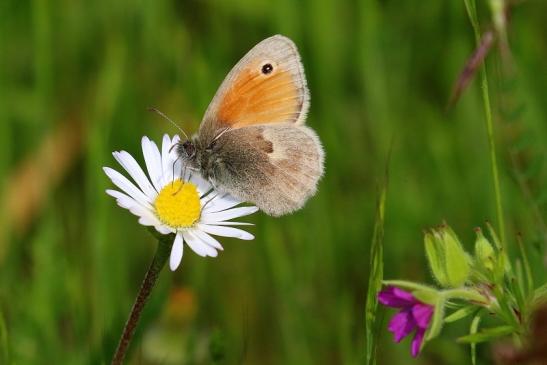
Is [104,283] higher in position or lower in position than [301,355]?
higher

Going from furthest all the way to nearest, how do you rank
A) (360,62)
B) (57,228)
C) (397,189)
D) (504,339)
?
(360,62), (397,189), (57,228), (504,339)

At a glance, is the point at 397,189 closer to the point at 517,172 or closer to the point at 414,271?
the point at 414,271

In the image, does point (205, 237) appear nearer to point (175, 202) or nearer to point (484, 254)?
point (175, 202)

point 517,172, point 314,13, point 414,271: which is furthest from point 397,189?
point 517,172

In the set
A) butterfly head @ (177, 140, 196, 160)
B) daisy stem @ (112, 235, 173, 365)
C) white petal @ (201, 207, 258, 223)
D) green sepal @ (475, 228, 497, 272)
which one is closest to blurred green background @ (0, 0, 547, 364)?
white petal @ (201, 207, 258, 223)

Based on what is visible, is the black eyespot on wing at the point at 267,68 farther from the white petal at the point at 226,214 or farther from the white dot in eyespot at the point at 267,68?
the white petal at the point at 226,214

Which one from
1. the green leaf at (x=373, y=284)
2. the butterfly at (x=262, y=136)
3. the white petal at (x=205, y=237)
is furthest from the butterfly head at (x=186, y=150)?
the green leaf at (x=373, y=284)

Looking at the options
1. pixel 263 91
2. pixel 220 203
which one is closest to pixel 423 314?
pixel 220 203
